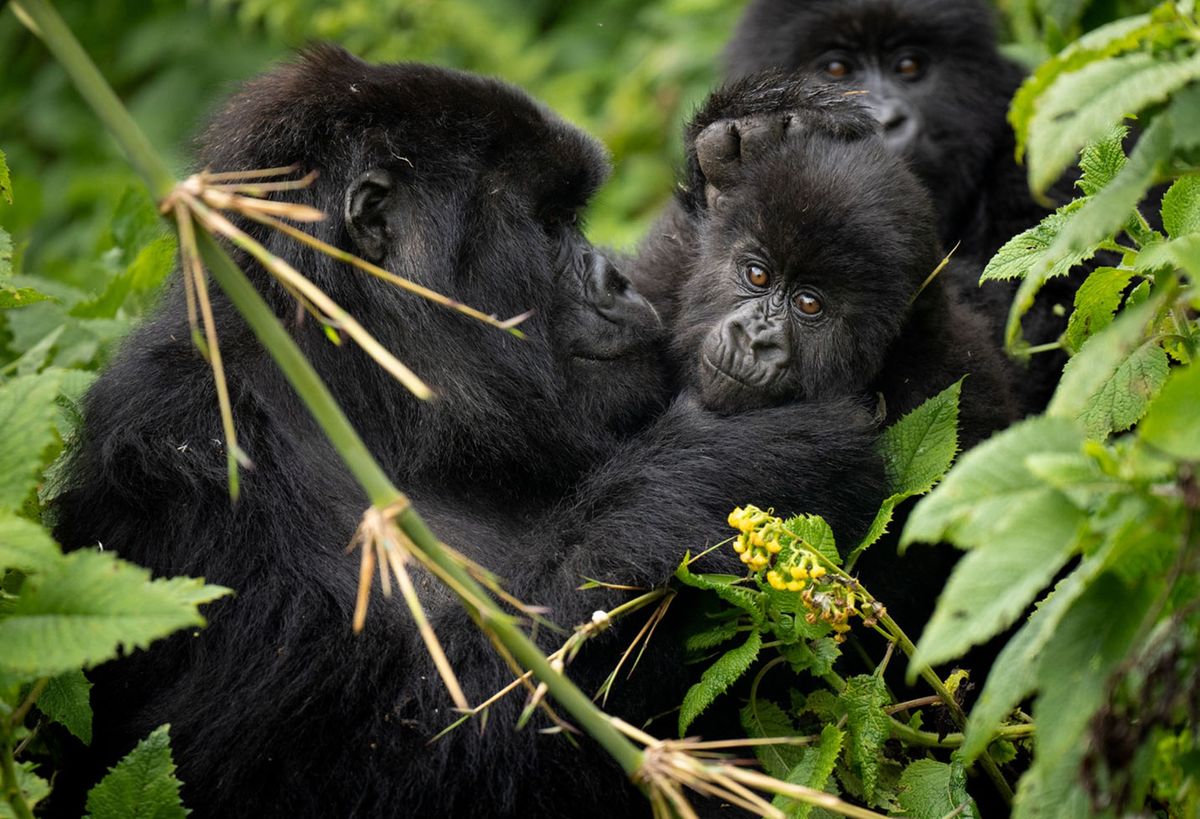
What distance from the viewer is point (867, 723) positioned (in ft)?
7.35

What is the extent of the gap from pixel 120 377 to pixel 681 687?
1.30m

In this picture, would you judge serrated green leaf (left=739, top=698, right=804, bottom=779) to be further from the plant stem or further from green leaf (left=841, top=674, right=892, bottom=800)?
the plant stem

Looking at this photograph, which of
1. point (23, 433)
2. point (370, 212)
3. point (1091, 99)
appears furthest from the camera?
point (370, 212)

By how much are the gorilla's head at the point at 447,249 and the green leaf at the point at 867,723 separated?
32.5 inches

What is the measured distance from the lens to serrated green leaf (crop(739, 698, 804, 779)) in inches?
93.8

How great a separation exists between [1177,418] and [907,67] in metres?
3.42

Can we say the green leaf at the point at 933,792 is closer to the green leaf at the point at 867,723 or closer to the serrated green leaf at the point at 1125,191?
the green leaf at the point at 867,723

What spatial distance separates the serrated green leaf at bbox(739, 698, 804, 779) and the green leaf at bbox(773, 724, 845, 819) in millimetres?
144

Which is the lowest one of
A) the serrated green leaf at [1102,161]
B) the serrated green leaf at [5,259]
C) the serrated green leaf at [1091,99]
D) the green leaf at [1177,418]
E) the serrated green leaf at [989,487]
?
the serrated green leaf at [1102,161]

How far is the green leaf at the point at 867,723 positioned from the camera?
2219 millimetres

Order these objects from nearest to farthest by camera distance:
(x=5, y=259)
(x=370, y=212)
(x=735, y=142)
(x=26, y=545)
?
(x=26, y=545), (x=5, y=259), (x=370, y=212), (x=735, y=142)

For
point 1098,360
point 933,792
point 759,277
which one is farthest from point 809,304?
point 1098,360

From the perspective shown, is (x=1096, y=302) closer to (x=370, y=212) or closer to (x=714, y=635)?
(x=714, y=635)

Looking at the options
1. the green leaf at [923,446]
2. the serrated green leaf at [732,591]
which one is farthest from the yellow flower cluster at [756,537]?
the green leaf at [923,446]
